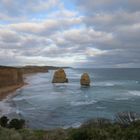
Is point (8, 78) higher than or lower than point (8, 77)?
lower

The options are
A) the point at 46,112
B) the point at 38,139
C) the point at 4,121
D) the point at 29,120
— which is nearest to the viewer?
the point at 38,139

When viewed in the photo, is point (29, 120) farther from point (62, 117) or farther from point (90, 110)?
point (90, 110)

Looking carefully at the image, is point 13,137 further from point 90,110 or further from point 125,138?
point 90,110

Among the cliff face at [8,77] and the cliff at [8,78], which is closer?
the cliff at [8,78]

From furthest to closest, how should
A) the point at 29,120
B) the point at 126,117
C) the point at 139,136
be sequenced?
the point at 29,120 < the point at 126,117 < the point at 139,136

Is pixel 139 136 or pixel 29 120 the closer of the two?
pixel 139 136

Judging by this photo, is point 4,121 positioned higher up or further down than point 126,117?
further down

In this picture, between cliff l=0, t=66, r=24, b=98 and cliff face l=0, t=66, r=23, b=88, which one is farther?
cliff face l=0, t=66, r=23, b=88

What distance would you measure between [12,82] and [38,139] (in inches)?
2713

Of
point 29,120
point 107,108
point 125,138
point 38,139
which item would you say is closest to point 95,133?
point 125,138

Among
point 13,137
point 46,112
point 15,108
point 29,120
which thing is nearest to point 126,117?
point 13,137

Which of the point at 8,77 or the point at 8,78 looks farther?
the point at 8,78

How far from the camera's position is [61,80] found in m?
91.7

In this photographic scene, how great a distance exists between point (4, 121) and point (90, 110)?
61.2ft
